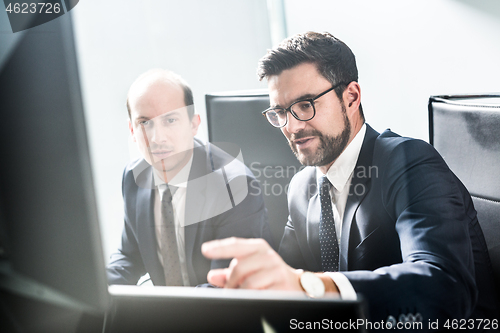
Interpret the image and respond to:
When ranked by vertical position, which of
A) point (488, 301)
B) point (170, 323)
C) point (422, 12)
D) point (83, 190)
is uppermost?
point (422, 12)

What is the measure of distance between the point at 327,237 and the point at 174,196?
0.52 meters

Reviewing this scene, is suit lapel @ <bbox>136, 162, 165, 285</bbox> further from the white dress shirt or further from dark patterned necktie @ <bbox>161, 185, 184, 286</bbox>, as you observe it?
the white dress shirt

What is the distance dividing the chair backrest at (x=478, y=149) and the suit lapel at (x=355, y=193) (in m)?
0.22

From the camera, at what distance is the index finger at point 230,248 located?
0.29 meters

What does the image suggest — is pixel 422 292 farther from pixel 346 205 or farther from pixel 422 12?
pixel 422 12

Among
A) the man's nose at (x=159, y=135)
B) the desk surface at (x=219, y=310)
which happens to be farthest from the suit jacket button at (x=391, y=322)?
the man's nose at (x=159, y=135)

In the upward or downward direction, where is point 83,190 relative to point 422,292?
upward

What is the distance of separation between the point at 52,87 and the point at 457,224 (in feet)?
2.38

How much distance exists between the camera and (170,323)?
0.31m

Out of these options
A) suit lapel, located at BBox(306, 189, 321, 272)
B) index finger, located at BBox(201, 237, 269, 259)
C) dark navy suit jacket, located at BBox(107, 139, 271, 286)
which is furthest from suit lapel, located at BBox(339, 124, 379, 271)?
index finger, located at BBox(201, 237, 269, 259)

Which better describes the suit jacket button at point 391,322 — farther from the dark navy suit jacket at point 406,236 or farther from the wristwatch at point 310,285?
the wristwatch at point 310,285

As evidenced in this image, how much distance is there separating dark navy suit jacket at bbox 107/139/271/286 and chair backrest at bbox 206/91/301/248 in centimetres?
16

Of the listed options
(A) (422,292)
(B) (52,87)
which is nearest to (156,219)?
(A) (422,292)

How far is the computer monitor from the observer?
29 cm
